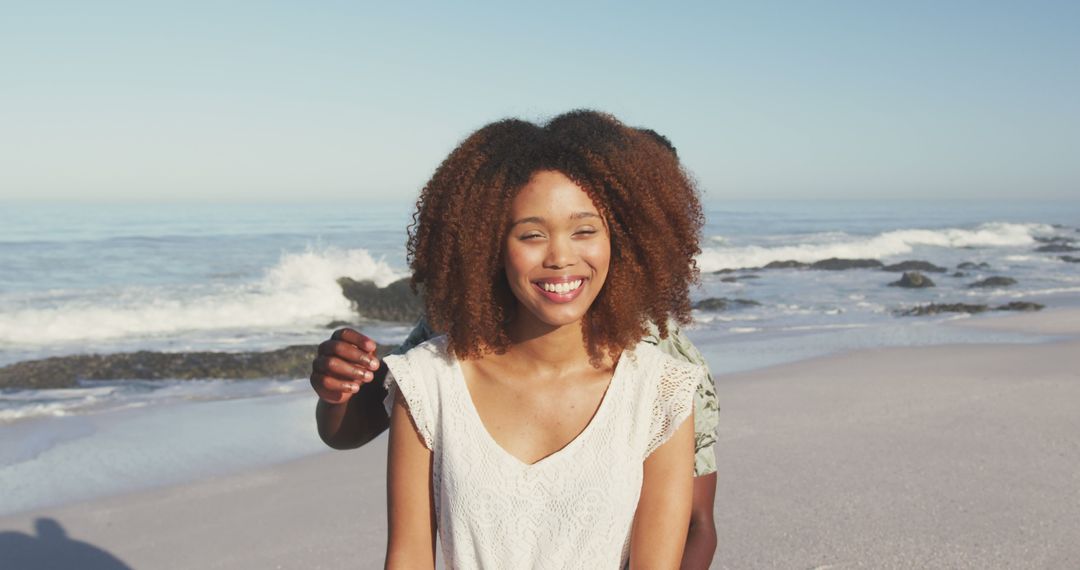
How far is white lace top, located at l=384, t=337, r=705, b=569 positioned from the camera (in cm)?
229

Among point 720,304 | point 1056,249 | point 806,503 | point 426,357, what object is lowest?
point 1056,249

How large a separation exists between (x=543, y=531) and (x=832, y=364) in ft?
25.0

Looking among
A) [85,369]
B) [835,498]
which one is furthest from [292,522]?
[85,369]

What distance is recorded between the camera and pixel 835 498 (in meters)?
4.99

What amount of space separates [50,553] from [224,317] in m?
11.6

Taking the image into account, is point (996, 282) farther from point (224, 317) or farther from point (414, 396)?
point (414, 396)

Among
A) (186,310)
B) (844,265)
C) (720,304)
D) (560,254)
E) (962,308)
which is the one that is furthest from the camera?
(844,265)

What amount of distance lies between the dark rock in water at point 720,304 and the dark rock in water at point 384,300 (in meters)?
4.45

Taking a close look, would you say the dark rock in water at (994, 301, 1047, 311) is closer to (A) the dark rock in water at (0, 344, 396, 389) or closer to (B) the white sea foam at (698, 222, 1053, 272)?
(A) the dark rock in water at (0, 344, 396, 389)

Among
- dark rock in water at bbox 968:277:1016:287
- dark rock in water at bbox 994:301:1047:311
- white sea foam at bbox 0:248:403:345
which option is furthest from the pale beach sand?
dark rock in water at bbox 968:277:1016:287

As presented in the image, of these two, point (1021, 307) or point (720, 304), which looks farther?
point (720, 304)

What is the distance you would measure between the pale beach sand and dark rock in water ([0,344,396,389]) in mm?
3872

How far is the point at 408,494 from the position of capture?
7.72ft

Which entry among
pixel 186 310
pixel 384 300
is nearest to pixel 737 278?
pixel 384 300
